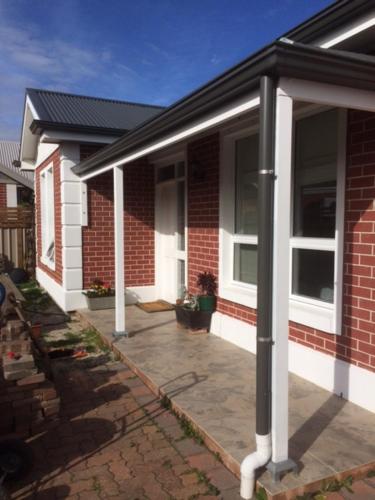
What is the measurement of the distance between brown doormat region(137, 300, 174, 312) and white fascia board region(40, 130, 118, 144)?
2.86 meters

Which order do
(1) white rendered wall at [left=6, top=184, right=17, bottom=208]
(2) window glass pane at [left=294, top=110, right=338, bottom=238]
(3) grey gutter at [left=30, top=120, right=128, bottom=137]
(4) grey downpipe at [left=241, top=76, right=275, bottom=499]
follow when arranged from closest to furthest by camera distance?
(4) grey downpipe at [left=241, top=76, right=275, bottom=499], (2) window glass pane at [left=294, top=110, right=338, bottom=238], (3) grey gutter at [left=30, top=120, right=128, bottom=137], (1) white rendered wall at [left=6, top=184, right=17, bottom=208]

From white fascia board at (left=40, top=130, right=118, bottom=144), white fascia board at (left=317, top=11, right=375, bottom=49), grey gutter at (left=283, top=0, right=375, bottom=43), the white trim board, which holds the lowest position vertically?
the white trim board

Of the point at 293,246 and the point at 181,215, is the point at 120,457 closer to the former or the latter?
the point at 293,246

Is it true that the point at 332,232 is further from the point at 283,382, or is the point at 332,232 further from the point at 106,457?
the point at 106,457

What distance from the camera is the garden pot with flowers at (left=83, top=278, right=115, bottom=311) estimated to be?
7.02 m

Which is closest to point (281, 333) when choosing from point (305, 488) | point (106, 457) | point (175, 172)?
point (305, 488)

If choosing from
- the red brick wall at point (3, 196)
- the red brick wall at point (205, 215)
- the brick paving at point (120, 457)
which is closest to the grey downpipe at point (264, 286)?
the brick paving at point (120, 457)

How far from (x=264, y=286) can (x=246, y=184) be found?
2.85m

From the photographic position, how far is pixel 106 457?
9.73 feet

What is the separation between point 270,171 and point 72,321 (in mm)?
5388

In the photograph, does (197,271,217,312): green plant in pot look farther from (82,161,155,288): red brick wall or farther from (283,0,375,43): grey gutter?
(283,0,375,43): grey gutter

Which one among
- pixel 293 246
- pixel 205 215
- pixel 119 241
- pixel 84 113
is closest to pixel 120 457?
pixel 293 246

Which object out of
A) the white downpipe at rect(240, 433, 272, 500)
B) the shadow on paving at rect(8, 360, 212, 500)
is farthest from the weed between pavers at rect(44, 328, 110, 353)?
the white downpipe at rect(240, 433, 272, 500)

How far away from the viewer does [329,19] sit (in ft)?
9.27
